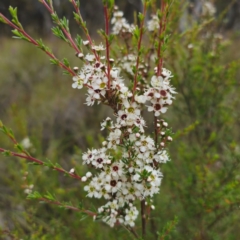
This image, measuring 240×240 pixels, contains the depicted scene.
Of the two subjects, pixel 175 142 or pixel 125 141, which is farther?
pixel 175 142

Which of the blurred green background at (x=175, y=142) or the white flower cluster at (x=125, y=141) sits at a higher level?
the blurred green background at (x=175, y=142)

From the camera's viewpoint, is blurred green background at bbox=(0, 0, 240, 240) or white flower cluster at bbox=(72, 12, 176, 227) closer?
white flower cluster at bbox=(72, 12, 176, 227)

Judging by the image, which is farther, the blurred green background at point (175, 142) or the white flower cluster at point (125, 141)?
the blurred green background at point (175, 142)

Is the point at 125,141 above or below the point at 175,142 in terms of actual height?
below

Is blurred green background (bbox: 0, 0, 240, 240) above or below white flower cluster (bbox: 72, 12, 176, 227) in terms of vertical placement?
above

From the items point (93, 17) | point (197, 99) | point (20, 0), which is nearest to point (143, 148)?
point (197, 99)
